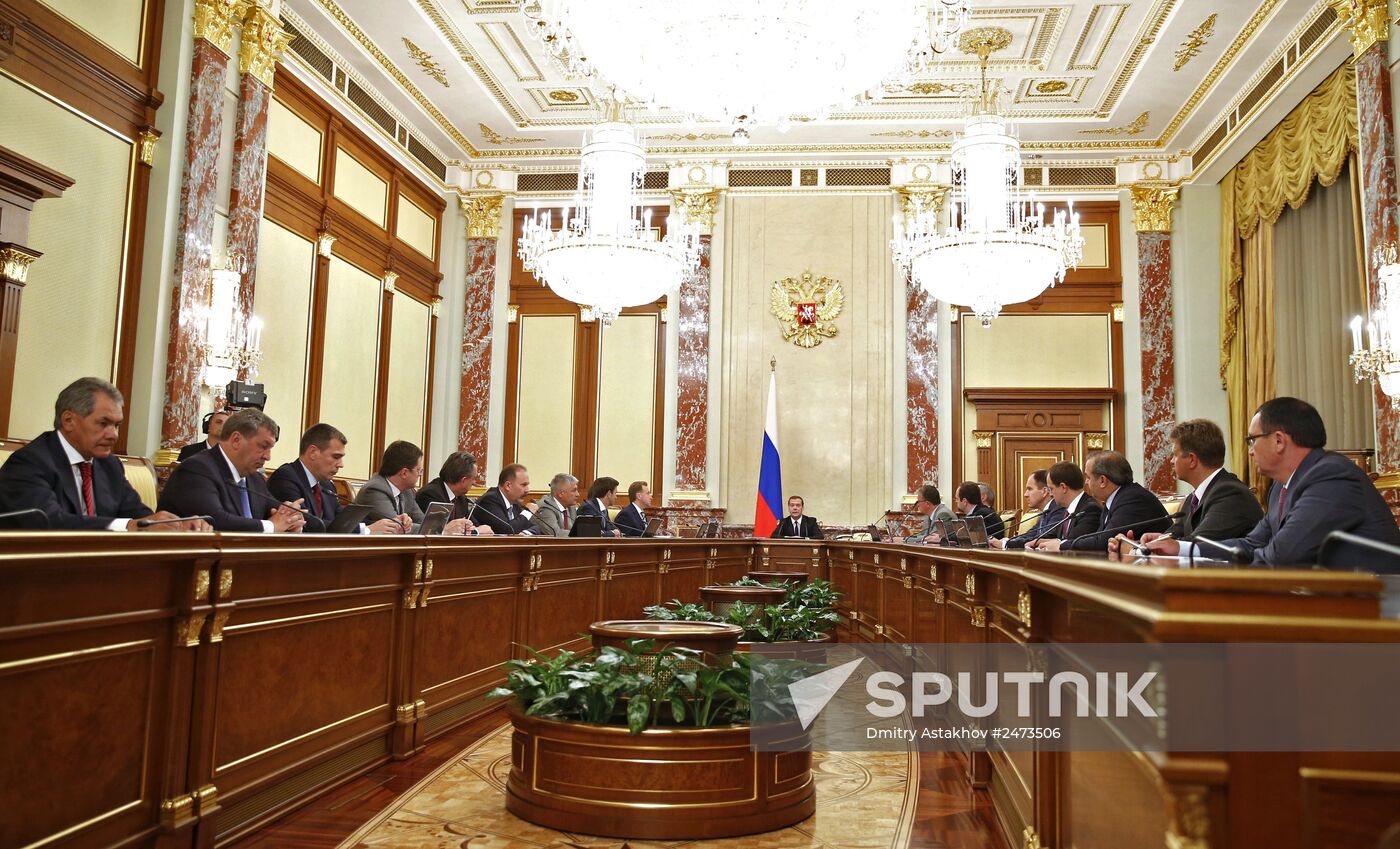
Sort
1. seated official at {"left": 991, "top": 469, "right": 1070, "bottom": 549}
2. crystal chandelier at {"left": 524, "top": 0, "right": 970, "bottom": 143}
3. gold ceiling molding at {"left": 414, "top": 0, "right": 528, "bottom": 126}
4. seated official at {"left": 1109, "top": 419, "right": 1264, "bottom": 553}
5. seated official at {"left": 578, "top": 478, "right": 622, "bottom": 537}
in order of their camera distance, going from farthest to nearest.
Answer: gold ceiling molding at {"left": 414, "top": 0, "right": 528, "bottom": 126} → seated official at {"left": 578, "top": 478, "right": 622, "bottom": 537} → crystal chandelier at {"left": 524, "top": 0, "right": 970, "bottom": 143} → seated official at {"left": 991, "top": 469, "right": 1070, "bottom": 549} → seated official at {"left": 1109, "top": 419, "right": 1264, "bottom": 553}

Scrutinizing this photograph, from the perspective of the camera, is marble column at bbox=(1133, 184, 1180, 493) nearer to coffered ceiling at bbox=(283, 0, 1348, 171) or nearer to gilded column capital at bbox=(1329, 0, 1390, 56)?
coffered ceiling at bbox=(283, 0, 1348, 171)

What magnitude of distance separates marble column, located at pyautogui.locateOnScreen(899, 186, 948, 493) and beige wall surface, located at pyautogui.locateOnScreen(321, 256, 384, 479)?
5835 millimetres

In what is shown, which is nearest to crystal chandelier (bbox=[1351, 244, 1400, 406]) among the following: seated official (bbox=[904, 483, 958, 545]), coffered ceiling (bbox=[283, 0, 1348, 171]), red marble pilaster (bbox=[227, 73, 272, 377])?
coffered ceiling (bbox=[283, 0, 1348, 171])

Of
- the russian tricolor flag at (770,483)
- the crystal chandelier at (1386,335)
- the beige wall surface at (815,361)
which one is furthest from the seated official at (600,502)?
the crystal chandelier at (1386,335)

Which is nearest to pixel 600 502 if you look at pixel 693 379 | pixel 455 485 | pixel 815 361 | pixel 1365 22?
pixel 455 485

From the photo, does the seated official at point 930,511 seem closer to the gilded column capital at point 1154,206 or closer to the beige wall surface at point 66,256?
the gilded column capital at point 1154,206

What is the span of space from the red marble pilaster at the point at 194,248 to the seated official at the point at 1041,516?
5578 mm

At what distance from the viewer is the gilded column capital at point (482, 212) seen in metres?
12.4

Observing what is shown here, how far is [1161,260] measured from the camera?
11492mm

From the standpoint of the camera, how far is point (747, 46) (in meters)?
6.61

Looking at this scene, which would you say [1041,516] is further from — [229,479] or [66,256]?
[66,256]

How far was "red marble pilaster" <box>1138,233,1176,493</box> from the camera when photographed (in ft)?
37.0

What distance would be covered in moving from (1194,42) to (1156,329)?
10.3 ft

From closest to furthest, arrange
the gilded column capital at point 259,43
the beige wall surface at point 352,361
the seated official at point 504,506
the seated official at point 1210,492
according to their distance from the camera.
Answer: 1. the seated official at point 1210,492
2. the seated official at point 504,506
3. the gilded column capital at point 259,43
4. the beige wall surface at point 352,361
